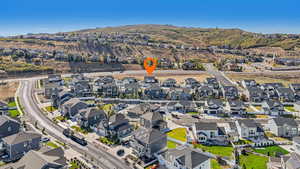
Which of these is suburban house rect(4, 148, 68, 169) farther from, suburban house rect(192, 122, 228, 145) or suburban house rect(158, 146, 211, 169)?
suburban house rect(192, 122, 228, 145)

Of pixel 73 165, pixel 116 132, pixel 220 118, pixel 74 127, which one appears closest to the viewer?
pixel 73 165

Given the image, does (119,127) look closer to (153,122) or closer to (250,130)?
(153,122)

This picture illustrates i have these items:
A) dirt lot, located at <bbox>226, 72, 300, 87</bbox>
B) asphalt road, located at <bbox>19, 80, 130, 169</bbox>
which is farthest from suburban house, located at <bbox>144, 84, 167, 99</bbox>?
dirt lot, located at <bbox>226, 72, 300, 87</bbox>

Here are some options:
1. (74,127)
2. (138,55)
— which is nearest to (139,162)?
(74,127)

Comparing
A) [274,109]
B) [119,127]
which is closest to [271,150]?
[274,109]

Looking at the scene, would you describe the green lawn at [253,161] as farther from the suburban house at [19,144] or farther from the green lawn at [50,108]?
the green lawn at [50,108]

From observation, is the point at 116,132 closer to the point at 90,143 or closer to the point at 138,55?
the point at 90,143

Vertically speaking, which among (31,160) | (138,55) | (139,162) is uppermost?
(138,55)
